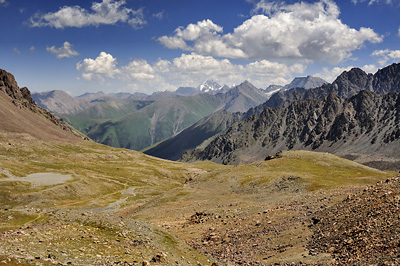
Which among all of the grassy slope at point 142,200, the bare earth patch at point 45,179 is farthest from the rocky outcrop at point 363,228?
the bare earth patch at point 45,179

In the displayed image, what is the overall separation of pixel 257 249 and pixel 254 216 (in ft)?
40.0

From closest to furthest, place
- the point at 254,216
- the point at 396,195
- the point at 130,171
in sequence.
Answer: the point at 396,195, the point at 254,216, the point at 130,171

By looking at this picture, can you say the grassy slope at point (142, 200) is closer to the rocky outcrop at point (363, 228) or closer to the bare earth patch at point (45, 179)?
the rocky outcrop at point (363, 228)

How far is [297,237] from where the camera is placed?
3391cm

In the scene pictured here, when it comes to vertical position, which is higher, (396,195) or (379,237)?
(396,195)

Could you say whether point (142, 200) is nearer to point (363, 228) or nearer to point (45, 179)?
point (45, 179)

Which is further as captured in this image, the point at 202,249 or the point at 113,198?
the point at 113,198

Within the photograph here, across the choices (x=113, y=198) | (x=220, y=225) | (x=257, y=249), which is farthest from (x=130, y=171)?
(x=257, y=249)

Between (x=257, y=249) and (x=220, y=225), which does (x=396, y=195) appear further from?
(x=220, y=225)

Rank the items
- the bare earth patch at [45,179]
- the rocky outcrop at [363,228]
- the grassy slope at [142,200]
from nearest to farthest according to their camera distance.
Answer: the rocky outcrop at [363,228]
the grassy slope at [142,200]
the bare earth patch at [45,179]

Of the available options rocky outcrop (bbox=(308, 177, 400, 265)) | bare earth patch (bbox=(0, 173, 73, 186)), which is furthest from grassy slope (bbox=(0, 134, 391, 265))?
bare earth patch (bbox=(0, 173, 73, 186))

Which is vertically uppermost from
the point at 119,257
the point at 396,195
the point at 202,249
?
the point at 396,195

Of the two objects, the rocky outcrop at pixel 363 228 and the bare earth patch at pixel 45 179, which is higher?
the rocky outcrop at pixel 363 228

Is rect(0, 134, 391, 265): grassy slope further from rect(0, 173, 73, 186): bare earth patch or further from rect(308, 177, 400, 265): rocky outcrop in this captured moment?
rect(0, 173, 73, 186): bare earth patch
